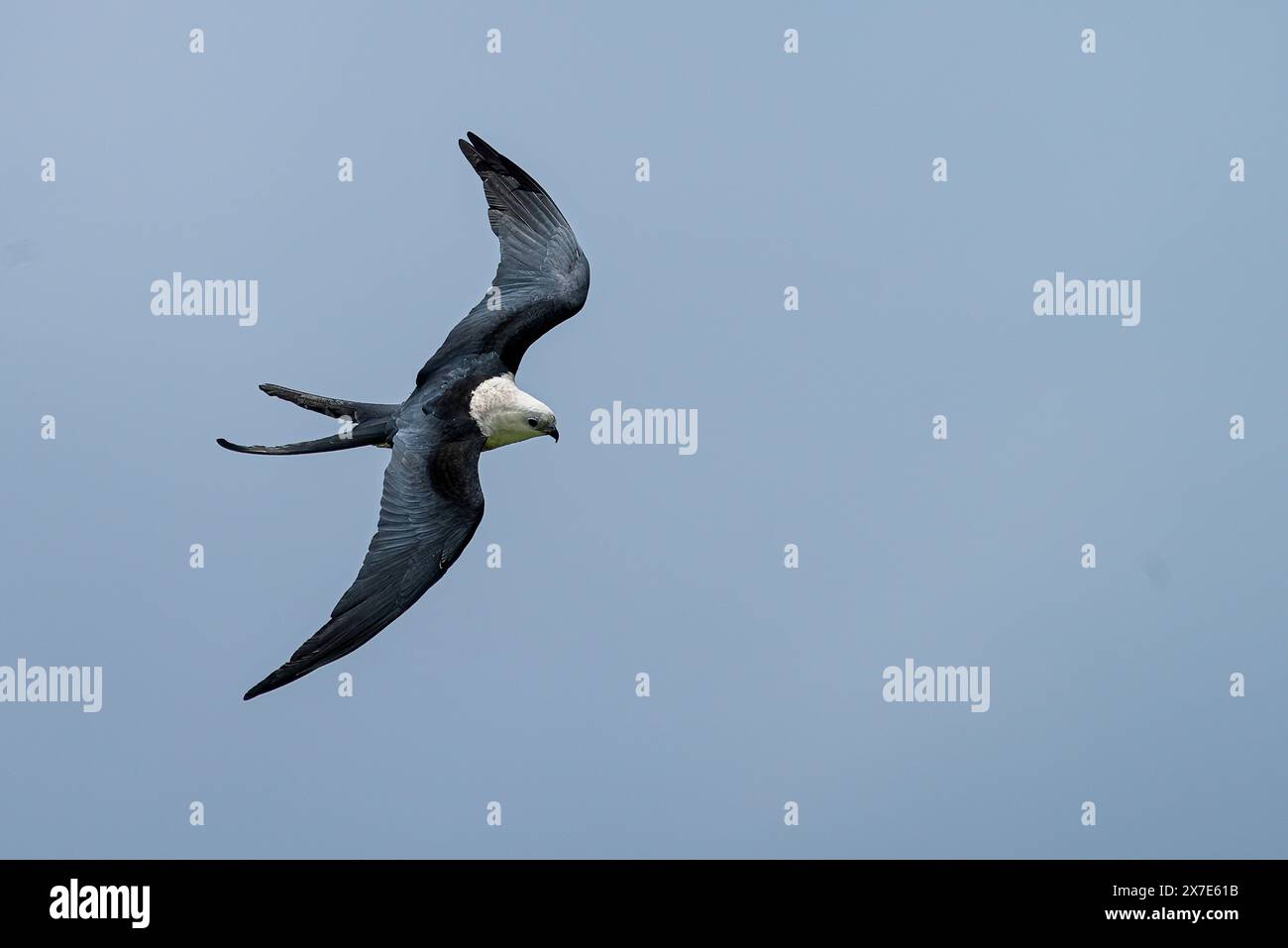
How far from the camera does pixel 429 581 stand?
1512 cm

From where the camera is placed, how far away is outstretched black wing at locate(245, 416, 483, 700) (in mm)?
14586

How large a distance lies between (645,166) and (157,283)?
538cm

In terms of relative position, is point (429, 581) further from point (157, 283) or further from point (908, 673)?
point (908, 673)

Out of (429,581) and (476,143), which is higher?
(476,143)

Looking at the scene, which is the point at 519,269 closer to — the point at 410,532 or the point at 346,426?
the point at 346,426

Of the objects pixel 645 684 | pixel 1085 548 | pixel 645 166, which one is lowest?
pixel 645 684

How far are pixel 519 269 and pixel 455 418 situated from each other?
1.97 metres

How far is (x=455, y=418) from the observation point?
53.0ft

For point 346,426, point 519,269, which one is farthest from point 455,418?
point 519,269

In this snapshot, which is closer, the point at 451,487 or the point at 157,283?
the point at 451,487

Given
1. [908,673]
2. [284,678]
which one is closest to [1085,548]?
[908,673]

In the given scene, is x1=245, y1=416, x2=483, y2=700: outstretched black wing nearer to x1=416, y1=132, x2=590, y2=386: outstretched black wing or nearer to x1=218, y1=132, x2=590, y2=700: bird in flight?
x1=218, y1=132, x2=590, y2=700: bird in flight

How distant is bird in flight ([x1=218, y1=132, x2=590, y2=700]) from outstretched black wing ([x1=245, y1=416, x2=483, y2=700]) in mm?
10

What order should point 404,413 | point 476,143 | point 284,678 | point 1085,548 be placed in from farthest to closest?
point 1085,548 → point 476,143 → point 404,413 → point 284,678
